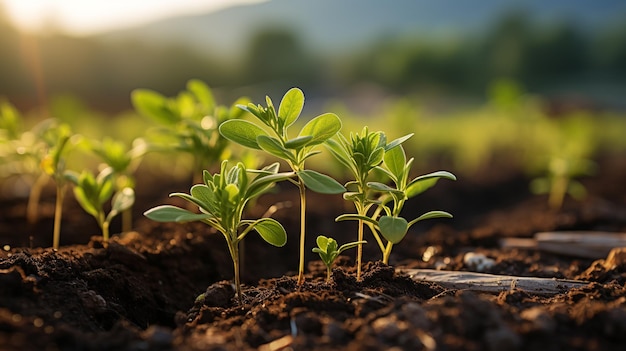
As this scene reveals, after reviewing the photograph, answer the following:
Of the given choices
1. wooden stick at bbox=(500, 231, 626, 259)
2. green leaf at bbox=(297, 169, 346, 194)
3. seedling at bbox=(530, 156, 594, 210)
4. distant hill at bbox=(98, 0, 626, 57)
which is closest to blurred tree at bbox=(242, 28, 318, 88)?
seedling at bbox=(530, 156, 594, 210)

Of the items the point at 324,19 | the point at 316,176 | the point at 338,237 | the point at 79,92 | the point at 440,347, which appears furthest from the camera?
the point at 324,19

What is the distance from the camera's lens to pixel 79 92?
21.8 m

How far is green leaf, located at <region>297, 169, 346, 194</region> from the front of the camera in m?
1.89

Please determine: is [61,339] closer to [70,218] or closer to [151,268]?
[151,268]

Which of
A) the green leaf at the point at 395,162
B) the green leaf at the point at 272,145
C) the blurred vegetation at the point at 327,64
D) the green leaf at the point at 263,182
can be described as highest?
the blurred vegetation at the point at 327,64

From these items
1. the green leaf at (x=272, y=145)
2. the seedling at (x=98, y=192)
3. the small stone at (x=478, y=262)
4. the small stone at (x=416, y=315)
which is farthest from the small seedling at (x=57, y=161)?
the small stone at (x=478, y=262)

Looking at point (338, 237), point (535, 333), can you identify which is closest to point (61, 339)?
point (535, 333)

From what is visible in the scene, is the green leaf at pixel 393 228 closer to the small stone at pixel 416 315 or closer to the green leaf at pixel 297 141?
the small stone at pixel 416 315

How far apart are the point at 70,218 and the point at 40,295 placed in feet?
7.42

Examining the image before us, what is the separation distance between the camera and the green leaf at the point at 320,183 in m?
1.89

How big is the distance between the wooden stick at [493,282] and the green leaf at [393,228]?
58cm

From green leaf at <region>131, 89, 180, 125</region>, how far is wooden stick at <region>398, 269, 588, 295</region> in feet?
5.37

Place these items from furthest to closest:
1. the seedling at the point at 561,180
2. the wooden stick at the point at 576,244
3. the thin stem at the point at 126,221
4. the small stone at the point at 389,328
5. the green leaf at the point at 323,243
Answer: the seedling at the point at 561,180, the thin stem at the point at 126,221, the wooden stick at the point at 576,244, the green leaf at the point at 323,243, the small stone at the point at 389,328

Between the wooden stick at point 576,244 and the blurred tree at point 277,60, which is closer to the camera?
the wooden stick at point 576,244
